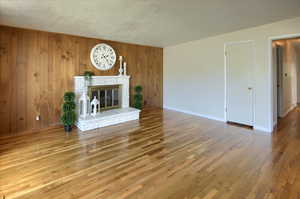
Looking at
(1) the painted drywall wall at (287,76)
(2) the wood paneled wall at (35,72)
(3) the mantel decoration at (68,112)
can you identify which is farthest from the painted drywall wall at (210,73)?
(3) the mantel decoration at (68,112)

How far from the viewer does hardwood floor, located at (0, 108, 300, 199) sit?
195 centimetres

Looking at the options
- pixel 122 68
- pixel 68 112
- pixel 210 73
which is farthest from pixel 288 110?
pixel 68 112

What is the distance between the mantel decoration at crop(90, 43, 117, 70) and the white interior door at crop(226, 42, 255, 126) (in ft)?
10.6

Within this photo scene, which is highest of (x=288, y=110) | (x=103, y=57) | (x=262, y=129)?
(x=103, y=57)

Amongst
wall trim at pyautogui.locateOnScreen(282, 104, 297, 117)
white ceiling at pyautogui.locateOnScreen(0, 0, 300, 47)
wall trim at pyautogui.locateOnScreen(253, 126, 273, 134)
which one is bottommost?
wall trim at pyautogui.locateOnScreen(253, 126, 273, 134)

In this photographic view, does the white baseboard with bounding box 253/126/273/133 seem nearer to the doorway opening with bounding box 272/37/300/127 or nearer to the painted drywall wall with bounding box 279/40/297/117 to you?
the doorway opening with bounding box 272/37/300/127

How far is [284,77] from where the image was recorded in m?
5.62

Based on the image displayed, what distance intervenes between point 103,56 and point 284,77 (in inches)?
227

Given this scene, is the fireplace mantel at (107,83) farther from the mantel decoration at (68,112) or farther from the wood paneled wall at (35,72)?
the mantel decoration at (68,112)

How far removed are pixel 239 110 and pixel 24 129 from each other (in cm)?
517

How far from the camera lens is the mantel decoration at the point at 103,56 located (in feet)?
15.6

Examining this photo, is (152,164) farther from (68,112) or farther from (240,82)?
(240,82)

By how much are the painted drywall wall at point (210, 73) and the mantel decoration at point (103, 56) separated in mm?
2238

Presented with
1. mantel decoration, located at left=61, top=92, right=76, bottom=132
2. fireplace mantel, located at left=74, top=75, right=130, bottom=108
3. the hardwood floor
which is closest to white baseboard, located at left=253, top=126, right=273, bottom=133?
the hardwood floor
